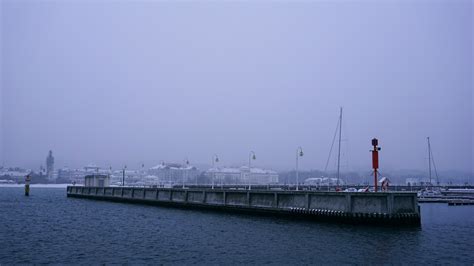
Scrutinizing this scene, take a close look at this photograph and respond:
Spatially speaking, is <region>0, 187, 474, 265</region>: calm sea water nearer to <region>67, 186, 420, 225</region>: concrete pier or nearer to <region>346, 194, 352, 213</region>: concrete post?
<region>67, 186, 420, 225</region>: concrete pier

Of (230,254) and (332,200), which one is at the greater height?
(332,200)

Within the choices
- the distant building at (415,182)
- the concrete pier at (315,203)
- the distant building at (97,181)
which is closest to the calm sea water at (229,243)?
the concrete pier at (315,203)

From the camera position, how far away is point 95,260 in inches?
1018

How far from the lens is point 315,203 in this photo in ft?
157

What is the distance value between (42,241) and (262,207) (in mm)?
27677

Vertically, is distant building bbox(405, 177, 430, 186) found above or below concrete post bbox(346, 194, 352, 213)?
above

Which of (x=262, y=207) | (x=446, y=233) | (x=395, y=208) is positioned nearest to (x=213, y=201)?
(x=262, y=207)

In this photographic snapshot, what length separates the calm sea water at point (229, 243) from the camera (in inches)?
1051

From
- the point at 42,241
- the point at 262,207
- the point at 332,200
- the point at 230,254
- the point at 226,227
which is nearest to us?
the point at 230,254

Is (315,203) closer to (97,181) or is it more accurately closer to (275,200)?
(275,200)

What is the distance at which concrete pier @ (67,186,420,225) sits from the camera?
4169 centimetres

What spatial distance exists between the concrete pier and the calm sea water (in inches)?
79.0

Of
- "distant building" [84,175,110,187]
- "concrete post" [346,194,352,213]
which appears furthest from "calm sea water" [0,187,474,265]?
"distant building" [84,175,110,187]

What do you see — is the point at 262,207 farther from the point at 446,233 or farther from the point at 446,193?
the point at 446,193
